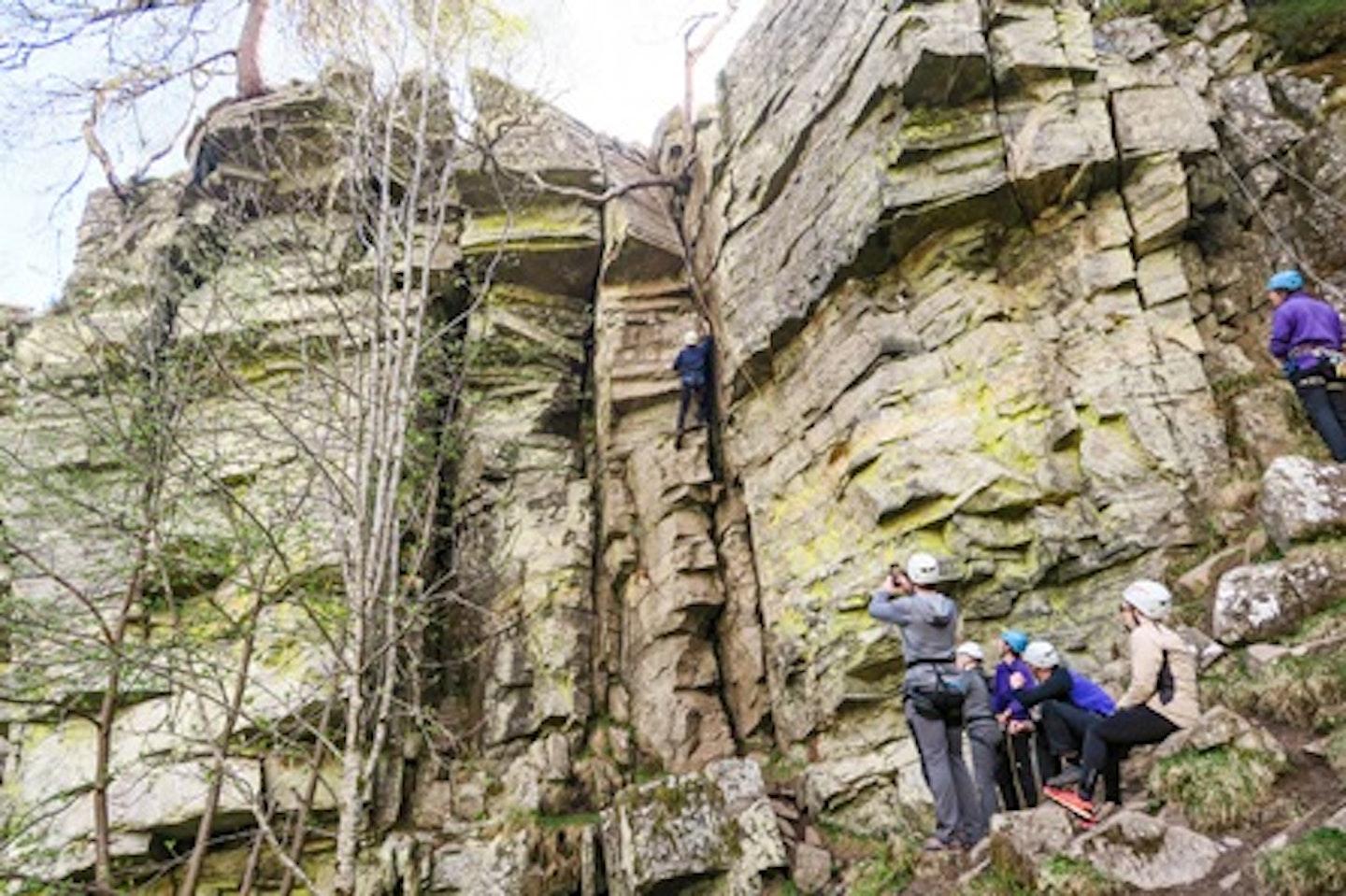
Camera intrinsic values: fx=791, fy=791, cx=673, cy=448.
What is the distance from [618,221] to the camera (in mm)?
16828

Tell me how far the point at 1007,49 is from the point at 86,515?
1619 cm

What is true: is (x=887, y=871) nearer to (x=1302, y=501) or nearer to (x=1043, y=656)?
(x=1043, y=656)

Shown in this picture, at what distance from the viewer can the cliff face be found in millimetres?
9930

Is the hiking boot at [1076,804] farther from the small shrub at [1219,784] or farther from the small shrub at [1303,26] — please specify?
the small shrub at [1303,26]

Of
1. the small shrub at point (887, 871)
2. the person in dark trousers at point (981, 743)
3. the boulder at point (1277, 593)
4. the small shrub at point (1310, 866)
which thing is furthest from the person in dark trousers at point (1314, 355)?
the small shrub at point (887, 871)

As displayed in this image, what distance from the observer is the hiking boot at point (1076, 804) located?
5859 millimetres

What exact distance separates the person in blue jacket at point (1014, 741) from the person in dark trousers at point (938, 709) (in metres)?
0.43

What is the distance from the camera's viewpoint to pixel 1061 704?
6.82 meters

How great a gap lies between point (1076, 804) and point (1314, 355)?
580cm

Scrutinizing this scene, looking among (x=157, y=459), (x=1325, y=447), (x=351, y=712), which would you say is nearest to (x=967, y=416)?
(x=1325, y=447)

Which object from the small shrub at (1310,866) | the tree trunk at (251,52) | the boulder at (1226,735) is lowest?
the small shrub at (1310,866)

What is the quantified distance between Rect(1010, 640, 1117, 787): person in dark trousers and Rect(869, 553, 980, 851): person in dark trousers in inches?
26.7

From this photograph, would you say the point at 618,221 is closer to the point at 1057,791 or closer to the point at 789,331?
the point at 789,331

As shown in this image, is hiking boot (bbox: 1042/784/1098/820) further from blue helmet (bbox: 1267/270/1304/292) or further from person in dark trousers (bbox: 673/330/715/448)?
person in dark trousers (bbox: 673/330/715/448)
